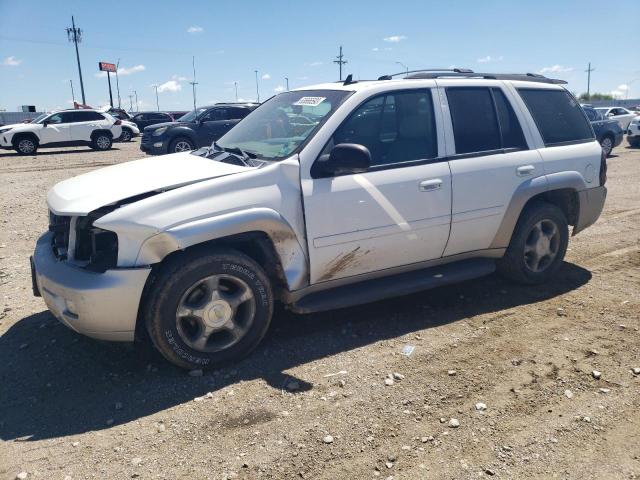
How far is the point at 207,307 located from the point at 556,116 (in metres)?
3.72

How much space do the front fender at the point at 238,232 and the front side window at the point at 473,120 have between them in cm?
165

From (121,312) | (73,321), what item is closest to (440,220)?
(121,312)

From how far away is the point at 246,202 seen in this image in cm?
358

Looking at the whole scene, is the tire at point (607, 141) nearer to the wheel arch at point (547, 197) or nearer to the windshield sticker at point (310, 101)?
the wheel arch at point (547, 197)

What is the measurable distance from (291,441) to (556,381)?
5.79 ft

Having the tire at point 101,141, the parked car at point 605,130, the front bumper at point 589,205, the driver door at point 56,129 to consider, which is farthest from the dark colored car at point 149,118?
the front bumper at point 589,205

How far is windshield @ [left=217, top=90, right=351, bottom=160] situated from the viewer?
13.2 feet

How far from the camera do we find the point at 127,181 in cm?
376

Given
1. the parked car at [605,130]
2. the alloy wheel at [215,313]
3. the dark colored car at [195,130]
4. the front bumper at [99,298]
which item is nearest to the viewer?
the front bumper at [99,298]

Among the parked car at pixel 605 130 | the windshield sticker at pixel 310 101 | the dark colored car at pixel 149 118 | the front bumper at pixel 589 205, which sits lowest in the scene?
the front bumper at pixel 589 205

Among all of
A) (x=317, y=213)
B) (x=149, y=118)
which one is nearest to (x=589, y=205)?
A: (x=317, y=213)

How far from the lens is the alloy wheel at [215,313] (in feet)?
11.6

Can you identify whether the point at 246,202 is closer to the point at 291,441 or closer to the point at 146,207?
the point at 146,207

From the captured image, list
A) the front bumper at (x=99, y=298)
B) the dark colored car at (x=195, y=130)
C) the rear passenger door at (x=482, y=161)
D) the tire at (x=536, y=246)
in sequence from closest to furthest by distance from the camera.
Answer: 1. the front bumper at (x=99, y=298)
2. the rear passenger door at (x=482, y=161)
3. the tire at (x=536, y=246)
4. the dark colored car at (x=195, y=130)
